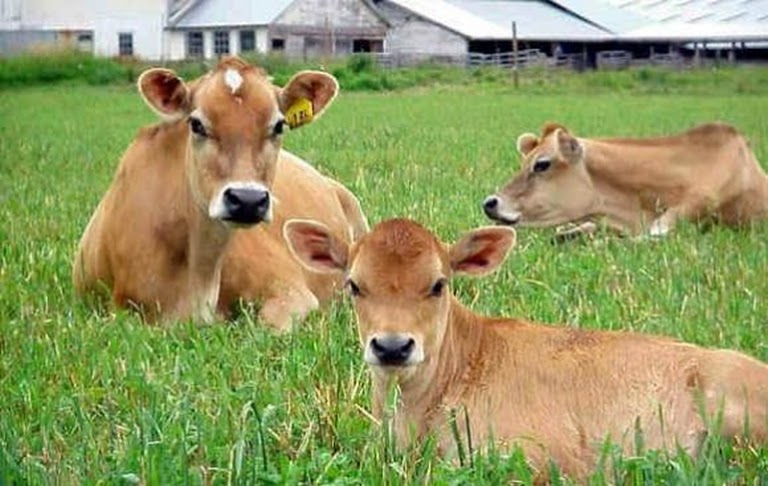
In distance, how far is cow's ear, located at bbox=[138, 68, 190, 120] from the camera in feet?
26.1

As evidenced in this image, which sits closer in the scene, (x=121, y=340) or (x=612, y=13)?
(x=121, y=340)

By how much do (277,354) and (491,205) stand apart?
514cm

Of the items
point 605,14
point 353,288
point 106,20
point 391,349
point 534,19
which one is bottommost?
point 391,349

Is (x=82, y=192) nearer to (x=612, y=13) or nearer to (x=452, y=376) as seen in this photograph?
(x=452, y=376)

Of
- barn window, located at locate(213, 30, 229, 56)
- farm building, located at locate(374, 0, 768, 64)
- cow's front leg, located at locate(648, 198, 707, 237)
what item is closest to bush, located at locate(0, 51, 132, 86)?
barn window, located at locate(213, 30, 229, 56)

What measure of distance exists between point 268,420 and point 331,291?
3.99 m

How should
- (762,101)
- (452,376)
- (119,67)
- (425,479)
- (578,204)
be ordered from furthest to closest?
(119,67), (762,101), (578,204), (452,376), (425,479)

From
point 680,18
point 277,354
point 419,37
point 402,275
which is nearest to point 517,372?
point 402,275

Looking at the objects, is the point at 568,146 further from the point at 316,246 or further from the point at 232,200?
the point at 316,246

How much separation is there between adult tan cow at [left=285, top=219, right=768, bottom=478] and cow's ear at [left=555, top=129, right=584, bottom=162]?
636 centimetres

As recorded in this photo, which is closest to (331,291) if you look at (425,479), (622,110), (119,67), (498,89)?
(425,479)

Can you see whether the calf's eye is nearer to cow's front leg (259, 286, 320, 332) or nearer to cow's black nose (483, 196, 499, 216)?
cow's front leg (259, 286, 320, 332)

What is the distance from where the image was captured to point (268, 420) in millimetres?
4961

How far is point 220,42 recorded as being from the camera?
2288 inches
